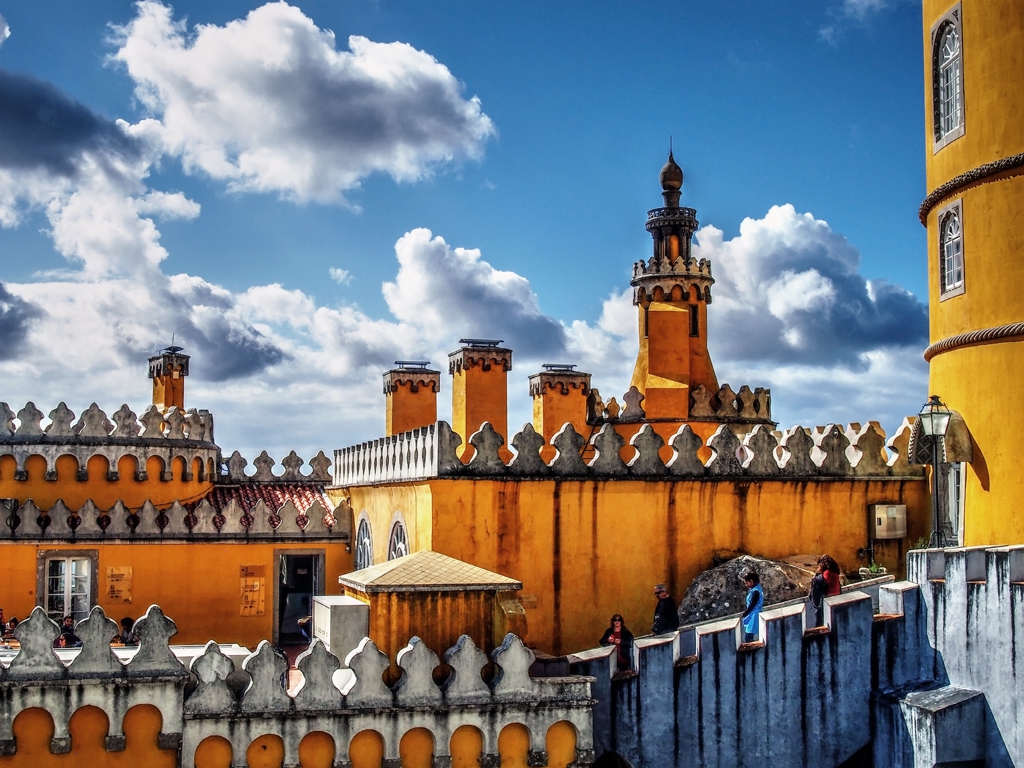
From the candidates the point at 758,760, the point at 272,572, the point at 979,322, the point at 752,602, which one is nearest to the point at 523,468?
the point at 752,602

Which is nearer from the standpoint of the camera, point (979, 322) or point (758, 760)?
point (758, 760)

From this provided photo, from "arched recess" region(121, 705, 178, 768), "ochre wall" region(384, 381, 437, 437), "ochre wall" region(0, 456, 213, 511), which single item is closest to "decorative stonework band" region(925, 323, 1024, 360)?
"arched recess" region(121, 705, 178, 768)

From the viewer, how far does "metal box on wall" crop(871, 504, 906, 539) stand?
17859mm

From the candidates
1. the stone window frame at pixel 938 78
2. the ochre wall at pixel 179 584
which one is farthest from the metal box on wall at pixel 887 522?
the ochre wall at pixel 179 584

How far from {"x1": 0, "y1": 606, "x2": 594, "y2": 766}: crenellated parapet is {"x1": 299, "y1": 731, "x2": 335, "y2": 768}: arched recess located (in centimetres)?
7

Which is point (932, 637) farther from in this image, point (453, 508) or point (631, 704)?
point (453, 508)

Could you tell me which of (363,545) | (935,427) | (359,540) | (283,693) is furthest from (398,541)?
(935,427)

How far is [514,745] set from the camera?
11.6 m

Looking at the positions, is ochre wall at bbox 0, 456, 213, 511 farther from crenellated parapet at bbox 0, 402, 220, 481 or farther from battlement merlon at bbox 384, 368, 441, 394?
battlement merlon at bbox 384, 368, 441, 394

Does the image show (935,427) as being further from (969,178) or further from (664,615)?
(664,615)

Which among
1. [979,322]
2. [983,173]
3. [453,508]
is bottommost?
[453,508]

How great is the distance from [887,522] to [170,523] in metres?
13.4

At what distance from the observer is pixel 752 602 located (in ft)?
42.9

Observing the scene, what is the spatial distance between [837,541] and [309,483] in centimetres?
1378
